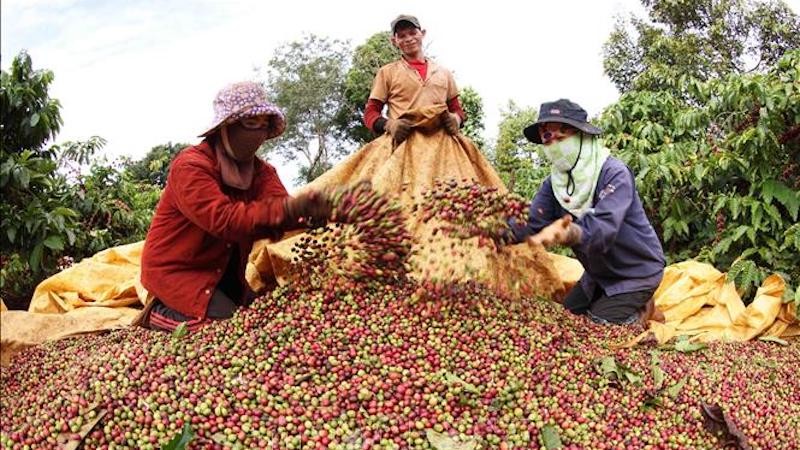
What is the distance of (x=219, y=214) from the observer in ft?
9.64

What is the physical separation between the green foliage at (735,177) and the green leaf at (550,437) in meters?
2.40

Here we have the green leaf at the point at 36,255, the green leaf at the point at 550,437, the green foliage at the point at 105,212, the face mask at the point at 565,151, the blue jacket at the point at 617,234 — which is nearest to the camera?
the green leaf at the point at 550,437

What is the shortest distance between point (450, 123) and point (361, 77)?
1697cm

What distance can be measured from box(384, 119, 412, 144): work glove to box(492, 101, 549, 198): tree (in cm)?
201

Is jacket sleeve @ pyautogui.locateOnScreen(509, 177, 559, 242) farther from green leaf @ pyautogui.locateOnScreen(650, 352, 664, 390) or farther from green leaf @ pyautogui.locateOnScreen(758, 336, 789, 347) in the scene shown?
green leaf @ pyautogui.locateOnScreen(758, 336, 789, 347)

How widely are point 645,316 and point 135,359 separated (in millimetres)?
2482

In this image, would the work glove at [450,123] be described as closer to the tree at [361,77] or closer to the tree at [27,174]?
the tree at [27,174]

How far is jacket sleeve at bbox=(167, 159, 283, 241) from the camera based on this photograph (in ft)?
9.57

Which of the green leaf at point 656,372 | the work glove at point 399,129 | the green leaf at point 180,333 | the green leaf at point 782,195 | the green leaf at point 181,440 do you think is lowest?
the green leaf at point 656,372

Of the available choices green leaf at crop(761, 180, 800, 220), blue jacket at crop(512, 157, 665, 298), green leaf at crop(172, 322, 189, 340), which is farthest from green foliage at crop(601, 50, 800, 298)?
green leaf at crop(172, 322, 189, 340)

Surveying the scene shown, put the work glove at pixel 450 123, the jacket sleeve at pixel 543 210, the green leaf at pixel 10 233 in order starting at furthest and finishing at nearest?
the work glove at pixel 450 123, the jacket sleeve at pixel 543 210, the green leaf at pixel 10 233

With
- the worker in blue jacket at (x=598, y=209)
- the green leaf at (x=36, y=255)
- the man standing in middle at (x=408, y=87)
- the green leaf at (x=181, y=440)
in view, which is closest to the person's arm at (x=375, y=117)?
the man standing in middle at (x=408, y=87)

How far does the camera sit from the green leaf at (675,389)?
2.79 meters

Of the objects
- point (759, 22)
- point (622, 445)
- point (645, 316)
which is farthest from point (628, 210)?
point (759, 22)
